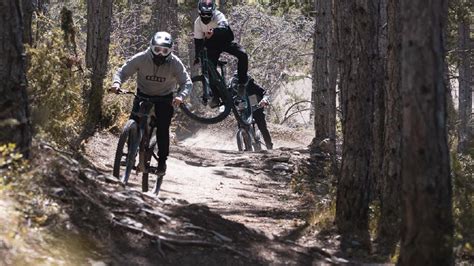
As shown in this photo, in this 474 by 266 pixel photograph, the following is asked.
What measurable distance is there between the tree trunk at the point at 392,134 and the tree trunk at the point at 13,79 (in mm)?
3359

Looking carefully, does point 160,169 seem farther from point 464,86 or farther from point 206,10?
point 464,86

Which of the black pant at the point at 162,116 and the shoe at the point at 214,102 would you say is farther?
the shoe at the point at 214,102

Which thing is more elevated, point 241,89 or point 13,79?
point 241,89

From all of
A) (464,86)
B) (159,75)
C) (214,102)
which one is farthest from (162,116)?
(464,86)

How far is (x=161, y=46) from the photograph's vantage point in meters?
8.83

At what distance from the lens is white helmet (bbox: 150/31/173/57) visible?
8.82 metres

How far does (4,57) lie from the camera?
21.1 feet

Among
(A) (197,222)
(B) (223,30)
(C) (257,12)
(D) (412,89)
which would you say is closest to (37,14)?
(B) (223,30)

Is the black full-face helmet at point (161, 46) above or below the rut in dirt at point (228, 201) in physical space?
above

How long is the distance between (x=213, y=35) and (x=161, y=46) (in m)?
4.24

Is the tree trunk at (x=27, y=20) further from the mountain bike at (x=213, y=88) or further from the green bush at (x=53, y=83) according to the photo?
the mountain bike at (x=213, y=88)

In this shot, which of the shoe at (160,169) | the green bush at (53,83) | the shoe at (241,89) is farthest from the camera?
the shoe at (241,89)

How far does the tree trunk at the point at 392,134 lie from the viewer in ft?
25.7

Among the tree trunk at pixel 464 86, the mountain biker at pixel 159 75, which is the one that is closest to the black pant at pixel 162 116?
the mountain biker at pixel 159 75
